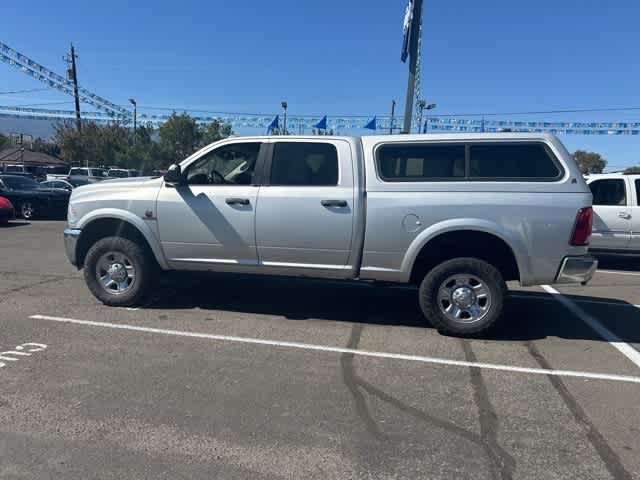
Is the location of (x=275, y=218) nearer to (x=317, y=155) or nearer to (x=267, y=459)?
(x=317, y=155)

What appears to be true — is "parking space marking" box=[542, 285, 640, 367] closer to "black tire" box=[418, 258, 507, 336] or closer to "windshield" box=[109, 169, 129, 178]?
"black tire" box=[418, 258, 507, 336]

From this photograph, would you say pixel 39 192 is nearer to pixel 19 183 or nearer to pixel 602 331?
pixel 19 183

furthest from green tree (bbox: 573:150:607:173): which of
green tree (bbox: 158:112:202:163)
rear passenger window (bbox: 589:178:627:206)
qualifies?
rear passenger window (bbox: 589:178:627:206)

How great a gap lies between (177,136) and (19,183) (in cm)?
3076

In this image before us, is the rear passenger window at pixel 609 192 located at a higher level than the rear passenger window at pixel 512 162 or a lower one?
lower

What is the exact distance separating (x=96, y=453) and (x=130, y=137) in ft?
158

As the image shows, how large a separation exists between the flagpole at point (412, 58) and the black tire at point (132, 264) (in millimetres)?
10202

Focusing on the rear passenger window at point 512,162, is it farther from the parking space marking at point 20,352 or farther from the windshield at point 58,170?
the windshield at point 58,170

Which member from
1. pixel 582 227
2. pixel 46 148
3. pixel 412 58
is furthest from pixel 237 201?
pixel 46 148

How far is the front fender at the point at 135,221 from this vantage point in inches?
224

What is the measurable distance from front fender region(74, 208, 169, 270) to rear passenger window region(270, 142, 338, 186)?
156cm

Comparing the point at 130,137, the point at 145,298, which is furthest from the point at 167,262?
the point at 130,137

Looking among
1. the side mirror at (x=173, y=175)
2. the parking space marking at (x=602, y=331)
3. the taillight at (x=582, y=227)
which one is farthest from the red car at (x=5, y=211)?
the taillight at (x=582, y=227)

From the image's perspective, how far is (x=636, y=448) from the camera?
10.2 ft
